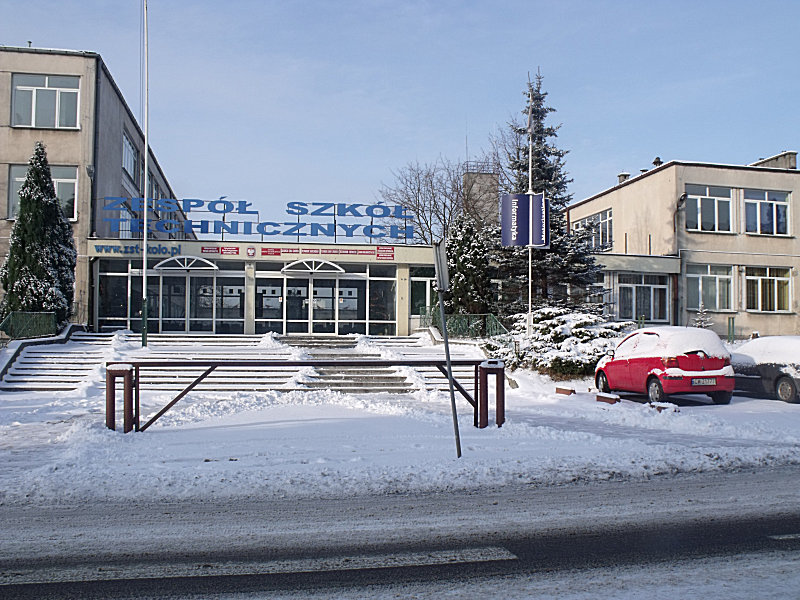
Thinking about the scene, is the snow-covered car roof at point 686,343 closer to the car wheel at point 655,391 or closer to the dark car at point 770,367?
the car wheel at point 655,391

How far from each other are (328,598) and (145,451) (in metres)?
5.40

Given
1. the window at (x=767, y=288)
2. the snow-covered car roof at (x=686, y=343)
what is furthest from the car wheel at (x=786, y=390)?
the window at (x=767, y=288)

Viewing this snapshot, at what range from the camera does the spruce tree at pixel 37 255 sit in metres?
22.0

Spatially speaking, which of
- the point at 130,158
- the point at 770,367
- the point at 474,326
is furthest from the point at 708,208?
the point at 130,158

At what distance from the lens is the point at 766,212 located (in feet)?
106

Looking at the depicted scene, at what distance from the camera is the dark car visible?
1468cm

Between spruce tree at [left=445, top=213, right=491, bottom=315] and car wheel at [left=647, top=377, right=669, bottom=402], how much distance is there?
33.1 feet

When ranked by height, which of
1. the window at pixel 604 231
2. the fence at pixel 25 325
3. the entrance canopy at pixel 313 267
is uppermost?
the window at pixel 604 231

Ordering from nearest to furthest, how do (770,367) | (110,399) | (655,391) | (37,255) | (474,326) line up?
(110,399), (655,391), (770,367), (37,255), (474,326)

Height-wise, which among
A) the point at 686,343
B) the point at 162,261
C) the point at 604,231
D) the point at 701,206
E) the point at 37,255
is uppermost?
the point at 701,206

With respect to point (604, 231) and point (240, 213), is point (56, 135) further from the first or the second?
point (604, 231)

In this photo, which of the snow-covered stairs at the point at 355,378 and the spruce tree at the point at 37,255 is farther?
the spruce tree at the point at 37,255

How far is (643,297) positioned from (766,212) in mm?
7790

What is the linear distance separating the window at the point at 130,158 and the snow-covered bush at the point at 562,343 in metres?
21.5
